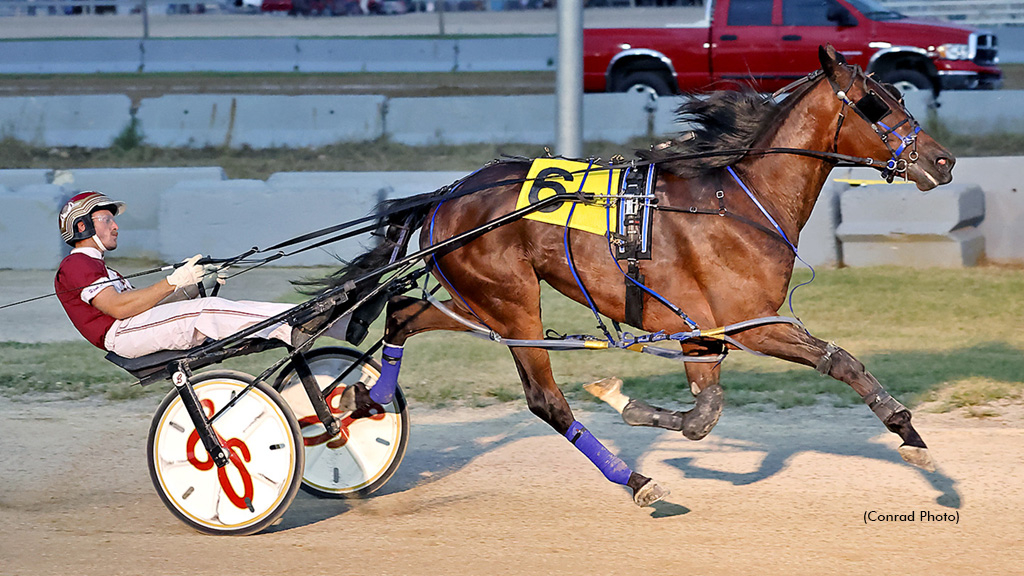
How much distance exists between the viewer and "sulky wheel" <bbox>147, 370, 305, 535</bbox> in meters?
4.84

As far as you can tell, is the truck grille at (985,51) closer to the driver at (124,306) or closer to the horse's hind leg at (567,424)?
the horse's hind leg at (567,424)

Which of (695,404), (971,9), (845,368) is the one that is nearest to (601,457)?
(695,404)

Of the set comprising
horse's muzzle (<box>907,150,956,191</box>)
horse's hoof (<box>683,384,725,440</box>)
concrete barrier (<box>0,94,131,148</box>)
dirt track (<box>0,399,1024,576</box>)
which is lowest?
dirt track (<box>0,399,1024,576</box>)

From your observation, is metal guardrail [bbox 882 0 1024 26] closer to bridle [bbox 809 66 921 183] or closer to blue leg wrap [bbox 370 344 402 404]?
bridle [bbox 809 66 921 183]

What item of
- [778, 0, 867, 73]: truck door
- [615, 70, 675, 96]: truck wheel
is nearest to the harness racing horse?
[778, 0, 867, 73]: truck door

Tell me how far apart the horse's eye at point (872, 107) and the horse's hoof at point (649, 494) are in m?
1.77

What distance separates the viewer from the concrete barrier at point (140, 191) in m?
10.9

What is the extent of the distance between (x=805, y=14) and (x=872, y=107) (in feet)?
34.3

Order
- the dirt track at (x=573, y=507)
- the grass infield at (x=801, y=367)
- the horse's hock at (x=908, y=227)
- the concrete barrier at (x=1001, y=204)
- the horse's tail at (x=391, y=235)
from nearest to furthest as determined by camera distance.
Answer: the dirt track at (x=573, y=507), the horse's tail at (x=391, y=235), the grass infield at (x=801, y=367), the horse's hock at (x=908, y=227), the concrete barrier at (x=1001, y=204)

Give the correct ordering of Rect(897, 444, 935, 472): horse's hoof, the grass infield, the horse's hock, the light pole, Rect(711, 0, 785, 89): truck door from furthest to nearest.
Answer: Rect(711, 0, 785, 89): truck door → the horse's hock → the light pole → the grass infield → Rect(897, 444, 935, 472): horse's hoof

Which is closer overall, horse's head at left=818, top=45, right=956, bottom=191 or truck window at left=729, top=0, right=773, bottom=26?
horse's head at left=818, top=45, right=956, bottom=191

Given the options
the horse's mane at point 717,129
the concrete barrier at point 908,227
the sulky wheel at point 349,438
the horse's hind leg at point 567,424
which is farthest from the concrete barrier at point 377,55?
the horse's hind leg at point 567,424

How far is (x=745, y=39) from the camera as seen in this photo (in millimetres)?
14875

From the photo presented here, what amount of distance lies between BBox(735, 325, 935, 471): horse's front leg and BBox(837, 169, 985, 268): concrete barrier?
549cm
